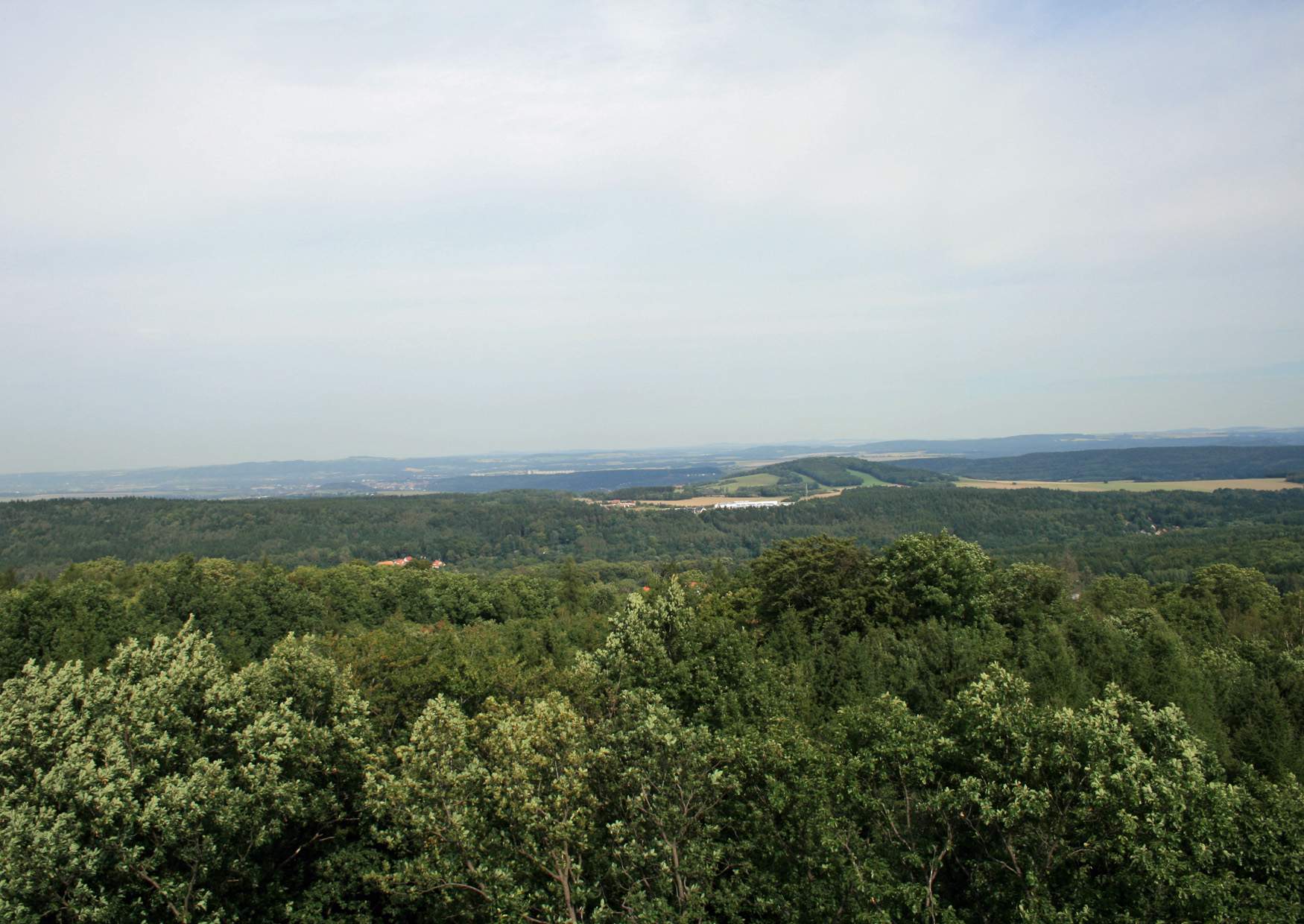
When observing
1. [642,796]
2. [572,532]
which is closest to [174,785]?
[642,796]

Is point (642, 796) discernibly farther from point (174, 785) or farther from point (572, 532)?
point (572, 532)

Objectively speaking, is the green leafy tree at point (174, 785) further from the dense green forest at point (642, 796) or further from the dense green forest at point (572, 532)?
the dense green forest at point (572, 532)

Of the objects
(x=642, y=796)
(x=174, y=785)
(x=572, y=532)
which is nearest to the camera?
(x=642, y=796)

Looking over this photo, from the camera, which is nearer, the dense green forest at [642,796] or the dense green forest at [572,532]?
the dense green forest at [642,796]

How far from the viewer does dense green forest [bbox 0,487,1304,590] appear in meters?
141

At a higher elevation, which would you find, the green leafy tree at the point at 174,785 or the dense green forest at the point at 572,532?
the green leafy tree at the point at 174,785

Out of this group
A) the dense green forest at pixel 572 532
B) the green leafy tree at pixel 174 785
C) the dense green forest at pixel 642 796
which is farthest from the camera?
the dense green forest at pixel 572 532

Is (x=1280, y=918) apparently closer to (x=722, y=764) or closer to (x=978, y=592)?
(x=722, y=764)

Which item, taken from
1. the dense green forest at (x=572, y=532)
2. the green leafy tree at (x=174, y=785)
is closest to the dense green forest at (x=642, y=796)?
the green leafy tree at (x=174, y=785)

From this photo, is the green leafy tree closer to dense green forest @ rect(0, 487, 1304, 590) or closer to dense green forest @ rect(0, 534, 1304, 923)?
dense green forest @ rect(0, 534, 1304, 923)

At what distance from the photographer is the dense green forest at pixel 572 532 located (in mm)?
140750

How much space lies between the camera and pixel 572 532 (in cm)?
19962

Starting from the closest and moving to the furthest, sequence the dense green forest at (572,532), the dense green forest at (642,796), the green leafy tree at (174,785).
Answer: the dense green forest at (642,796) < the green leafy tree at (174,785) < the dense green forest at (572,532)

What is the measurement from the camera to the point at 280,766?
72.9 feet
